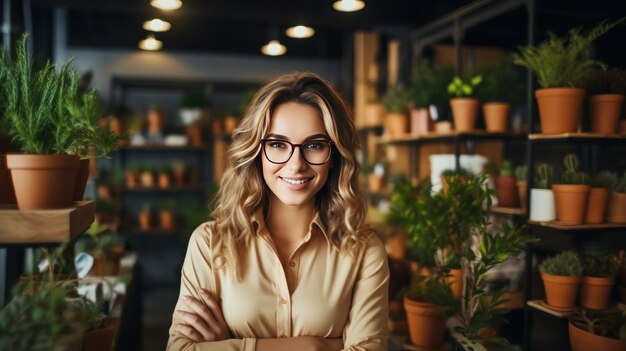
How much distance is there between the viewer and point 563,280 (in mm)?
2486

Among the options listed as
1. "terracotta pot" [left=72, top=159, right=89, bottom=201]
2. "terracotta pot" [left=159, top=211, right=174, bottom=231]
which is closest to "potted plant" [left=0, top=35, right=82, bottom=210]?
"terracotta pot" [left=72, top=159, right=89, bottom=201]

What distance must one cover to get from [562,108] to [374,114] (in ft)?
8.73

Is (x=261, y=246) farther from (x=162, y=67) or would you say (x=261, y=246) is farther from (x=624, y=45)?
(x=162, y=67)

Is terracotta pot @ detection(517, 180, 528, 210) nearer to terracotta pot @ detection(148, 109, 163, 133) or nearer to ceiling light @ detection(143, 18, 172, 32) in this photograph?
ceiling light @ detection(143, 18, 172, 32)

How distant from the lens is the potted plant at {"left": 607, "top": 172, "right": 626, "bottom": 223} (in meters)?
2.57

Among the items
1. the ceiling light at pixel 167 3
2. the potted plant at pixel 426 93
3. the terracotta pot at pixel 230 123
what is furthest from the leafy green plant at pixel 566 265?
the terracotta pot at pixel 230 123

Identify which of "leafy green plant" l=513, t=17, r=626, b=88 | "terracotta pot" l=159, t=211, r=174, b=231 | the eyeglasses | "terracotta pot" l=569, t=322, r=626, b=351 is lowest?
"terracotta pot" l=569, t=322, r=626, b=351

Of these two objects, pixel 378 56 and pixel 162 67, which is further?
pixel 162 67

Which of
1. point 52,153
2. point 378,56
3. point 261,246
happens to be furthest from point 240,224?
point 378,56

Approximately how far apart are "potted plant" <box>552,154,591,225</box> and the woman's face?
1.43 metres

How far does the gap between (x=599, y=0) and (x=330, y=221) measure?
238cm

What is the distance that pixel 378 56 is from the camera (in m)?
5.61

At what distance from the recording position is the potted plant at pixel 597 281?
2471 millimetres

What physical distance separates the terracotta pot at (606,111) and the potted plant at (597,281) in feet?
1.95
